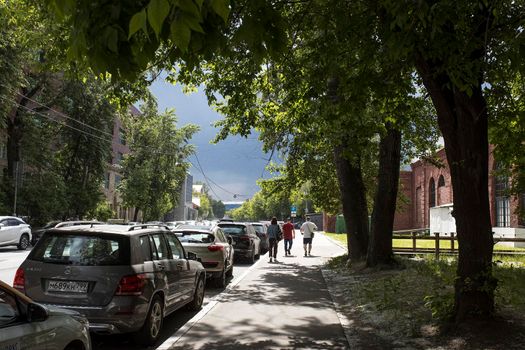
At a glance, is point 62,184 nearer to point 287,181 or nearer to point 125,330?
point 287,181

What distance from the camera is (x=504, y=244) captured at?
3334 cm

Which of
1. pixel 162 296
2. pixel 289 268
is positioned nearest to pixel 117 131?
pixel 289 268

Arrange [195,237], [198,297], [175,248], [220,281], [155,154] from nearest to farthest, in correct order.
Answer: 1. [175,248]
2. [198,297]
3. [220,281]
4. [195,237]
5. [155,154]

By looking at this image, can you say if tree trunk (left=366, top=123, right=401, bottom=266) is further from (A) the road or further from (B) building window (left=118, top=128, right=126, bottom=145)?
(B) building window (left=118, top=128, right=126, bottom=145)

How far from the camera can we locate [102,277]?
270 inches

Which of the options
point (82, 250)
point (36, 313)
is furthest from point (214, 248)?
point (36, 313)

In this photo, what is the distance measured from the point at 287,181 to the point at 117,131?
50.6 metres

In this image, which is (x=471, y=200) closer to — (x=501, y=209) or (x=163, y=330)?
(x=163, y=330)

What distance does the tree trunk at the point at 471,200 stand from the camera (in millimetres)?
7281

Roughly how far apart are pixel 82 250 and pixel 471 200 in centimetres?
507

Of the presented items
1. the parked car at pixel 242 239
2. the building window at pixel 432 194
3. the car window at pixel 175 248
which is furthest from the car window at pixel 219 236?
the building window at pixel 432 194

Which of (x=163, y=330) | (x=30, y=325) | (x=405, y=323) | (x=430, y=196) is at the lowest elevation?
(x=163, y=330)

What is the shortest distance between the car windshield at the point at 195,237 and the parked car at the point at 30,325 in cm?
966

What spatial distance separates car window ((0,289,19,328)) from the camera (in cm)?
390
